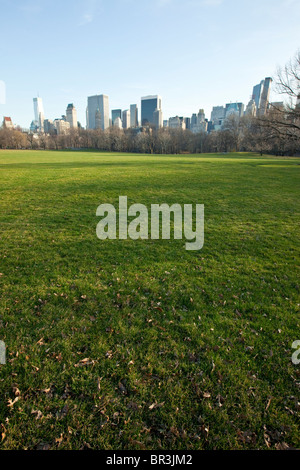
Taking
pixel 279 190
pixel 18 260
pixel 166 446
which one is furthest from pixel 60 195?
pixel 279 190

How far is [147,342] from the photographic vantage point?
15.8ft

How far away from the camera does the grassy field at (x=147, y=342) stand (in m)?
3.41

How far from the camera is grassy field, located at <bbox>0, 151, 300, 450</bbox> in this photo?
3.41 m

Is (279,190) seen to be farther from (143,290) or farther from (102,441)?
(102,441)

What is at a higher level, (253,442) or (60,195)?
(60,195)

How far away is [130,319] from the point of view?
5.37 m

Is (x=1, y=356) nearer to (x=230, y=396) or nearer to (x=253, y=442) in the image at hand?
(x=230, y=396)

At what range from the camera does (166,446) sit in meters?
3.25

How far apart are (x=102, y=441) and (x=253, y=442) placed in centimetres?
206

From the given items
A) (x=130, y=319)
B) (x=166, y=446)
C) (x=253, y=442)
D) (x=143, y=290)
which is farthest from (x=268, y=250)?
(x=166, y=446)

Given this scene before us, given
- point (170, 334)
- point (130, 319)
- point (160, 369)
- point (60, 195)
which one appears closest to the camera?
point (160, 369)
